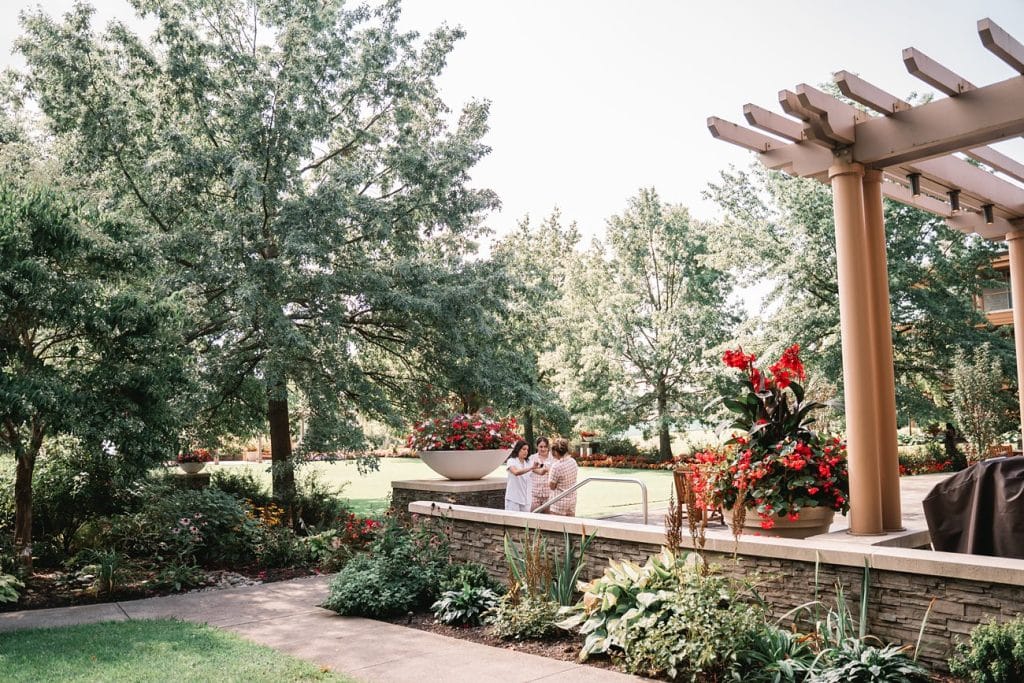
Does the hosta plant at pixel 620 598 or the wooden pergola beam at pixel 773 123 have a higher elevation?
the wooden pergola beam at pixel 773 123

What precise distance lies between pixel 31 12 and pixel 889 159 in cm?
1140

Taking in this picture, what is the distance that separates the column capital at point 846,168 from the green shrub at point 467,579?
4.60 meters

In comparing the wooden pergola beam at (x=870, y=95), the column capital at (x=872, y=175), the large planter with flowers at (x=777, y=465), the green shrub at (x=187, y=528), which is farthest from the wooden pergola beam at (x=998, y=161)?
the green shrub at (x=187, y=528)

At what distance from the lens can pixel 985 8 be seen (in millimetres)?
8609

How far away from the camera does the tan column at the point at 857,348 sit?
5.85 metres

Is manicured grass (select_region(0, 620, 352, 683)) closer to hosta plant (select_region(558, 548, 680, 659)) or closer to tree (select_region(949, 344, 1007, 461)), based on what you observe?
hosta plant (select_region(558, 548, 680, 659))

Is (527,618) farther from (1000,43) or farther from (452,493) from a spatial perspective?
(1000,43)

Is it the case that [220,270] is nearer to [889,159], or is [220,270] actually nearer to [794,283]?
[889,159]

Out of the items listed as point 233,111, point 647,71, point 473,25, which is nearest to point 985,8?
point 647,71

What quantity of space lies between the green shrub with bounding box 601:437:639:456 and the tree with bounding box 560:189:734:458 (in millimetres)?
2137

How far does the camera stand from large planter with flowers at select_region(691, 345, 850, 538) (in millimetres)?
5715

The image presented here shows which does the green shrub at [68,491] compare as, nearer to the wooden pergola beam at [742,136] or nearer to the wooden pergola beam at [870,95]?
the wooden pergola beam at [742,136]

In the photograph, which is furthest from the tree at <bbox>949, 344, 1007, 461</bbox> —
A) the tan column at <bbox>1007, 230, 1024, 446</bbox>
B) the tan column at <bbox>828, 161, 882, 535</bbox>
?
the tan column at <bbox>828, 161, 882, 535</bbox>

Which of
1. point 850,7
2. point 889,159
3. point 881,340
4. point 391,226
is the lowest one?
point 881,340
